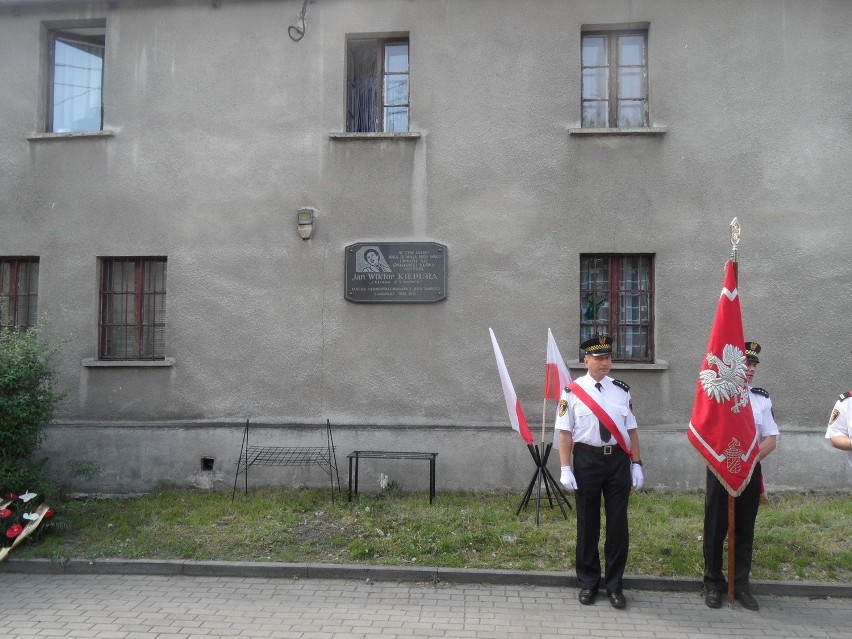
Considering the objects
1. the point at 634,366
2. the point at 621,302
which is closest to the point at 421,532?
the point at 634,366

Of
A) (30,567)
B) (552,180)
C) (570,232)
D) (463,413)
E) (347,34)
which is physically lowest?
(30,567)

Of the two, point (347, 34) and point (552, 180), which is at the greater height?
point (347, 34)

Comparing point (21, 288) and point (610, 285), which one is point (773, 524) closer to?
point (610, 285)

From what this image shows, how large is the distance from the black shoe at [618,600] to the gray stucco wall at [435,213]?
3384 mm

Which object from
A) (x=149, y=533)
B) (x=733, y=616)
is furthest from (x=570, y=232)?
(x=149, y=533)

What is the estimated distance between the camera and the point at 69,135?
9891mm

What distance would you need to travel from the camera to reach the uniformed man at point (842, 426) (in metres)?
5.46

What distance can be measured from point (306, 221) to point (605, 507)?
17.9 ft

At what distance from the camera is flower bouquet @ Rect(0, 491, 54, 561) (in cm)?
699

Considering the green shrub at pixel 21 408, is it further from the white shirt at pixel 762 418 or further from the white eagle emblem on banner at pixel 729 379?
the white shirt at pixel 762 418

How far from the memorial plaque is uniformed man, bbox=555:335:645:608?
3.65 metres

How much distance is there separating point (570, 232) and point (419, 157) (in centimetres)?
219

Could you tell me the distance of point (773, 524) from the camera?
24.4 ft

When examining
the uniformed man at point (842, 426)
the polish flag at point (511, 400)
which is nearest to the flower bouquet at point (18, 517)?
the polish flag at point (511, 400)
